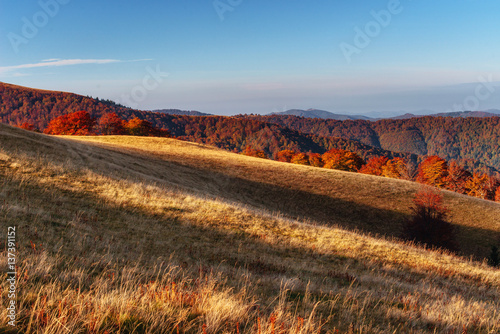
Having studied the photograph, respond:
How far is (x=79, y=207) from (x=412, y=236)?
27035mm

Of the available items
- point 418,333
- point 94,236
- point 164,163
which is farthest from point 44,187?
point 164,163

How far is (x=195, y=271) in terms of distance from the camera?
707cm

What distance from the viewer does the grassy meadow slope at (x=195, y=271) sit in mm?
3705

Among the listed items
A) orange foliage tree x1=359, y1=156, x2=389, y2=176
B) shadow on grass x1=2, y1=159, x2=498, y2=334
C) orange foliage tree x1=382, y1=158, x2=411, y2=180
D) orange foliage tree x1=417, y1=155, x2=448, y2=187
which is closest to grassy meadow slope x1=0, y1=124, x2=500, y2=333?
shadow on grass x1=2, y1=159, x2=498, y2=334

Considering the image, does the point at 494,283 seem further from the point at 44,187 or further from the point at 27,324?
the point at 44,187

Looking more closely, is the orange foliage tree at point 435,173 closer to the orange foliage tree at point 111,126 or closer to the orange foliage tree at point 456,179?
the orange foliage tree at point 456,179

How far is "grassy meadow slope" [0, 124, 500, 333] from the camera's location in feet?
12.2

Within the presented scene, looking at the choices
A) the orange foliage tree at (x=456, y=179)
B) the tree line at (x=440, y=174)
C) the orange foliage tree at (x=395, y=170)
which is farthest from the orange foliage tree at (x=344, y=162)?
the orange foliage tree at (x=456, y=179)

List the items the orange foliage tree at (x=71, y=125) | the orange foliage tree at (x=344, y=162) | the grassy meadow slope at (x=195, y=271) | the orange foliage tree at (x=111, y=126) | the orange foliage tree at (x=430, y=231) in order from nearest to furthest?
the grassy meadow slope at (x=195, y=271), the orange foliage tree at (x=430, y=231), the orange foliage tree at (x=71, y=125), the orange foliage tree at (x=111, y=126), the orange foliage tree at (x=344, y=162)

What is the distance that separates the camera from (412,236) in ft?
85.9

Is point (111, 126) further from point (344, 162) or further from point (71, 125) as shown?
point (344, 162)

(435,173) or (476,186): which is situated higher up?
(435,173)

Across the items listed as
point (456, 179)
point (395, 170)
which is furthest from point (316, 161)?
point (456, 179)

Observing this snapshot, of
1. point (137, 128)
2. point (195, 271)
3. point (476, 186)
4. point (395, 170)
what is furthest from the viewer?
point (395, 170)
